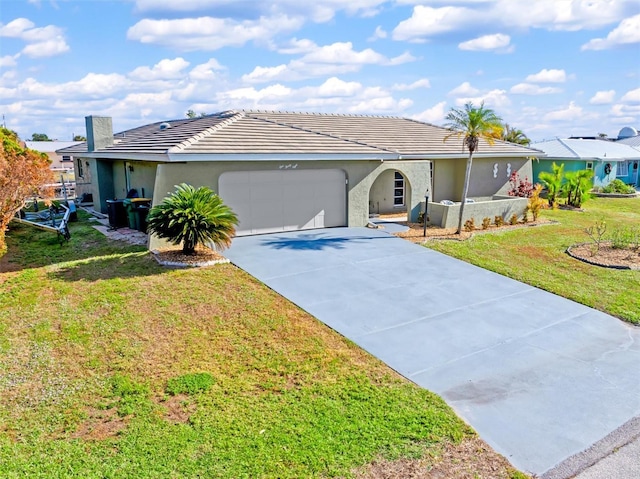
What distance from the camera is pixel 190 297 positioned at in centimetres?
1003

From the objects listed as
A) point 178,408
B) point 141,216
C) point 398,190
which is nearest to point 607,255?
point 398,190

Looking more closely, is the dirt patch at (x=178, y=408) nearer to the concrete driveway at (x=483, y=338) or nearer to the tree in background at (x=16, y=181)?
the concrete driveway at (x=483, y=338)

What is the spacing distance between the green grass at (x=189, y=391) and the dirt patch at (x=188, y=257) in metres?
1.50

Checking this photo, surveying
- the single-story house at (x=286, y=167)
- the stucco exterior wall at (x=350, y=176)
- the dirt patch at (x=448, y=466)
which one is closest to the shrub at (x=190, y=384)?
the dirt patch at (x=448, y=466)

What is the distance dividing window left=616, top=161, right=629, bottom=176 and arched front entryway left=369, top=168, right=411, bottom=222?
22188mm

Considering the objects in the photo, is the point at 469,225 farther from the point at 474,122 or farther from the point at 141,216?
the point at 141,216

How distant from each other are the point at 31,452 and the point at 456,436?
487 centimetres

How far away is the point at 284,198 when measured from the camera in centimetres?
1606

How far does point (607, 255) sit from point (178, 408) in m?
13.1

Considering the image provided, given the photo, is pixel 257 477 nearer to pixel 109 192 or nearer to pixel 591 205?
pixel 109 192

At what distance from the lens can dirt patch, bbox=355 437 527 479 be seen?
16.7ft

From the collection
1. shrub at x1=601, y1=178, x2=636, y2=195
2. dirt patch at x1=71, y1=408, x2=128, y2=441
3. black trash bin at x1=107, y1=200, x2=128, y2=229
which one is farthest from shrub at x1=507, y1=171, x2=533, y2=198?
dirt patch at x1=71, y1=408, x2=128, y2=441

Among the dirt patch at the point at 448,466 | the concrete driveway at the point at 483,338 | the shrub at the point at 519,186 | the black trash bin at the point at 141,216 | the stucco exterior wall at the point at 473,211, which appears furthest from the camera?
the shrub at the point at 519,186

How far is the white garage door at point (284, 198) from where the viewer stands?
15211 millimetres
